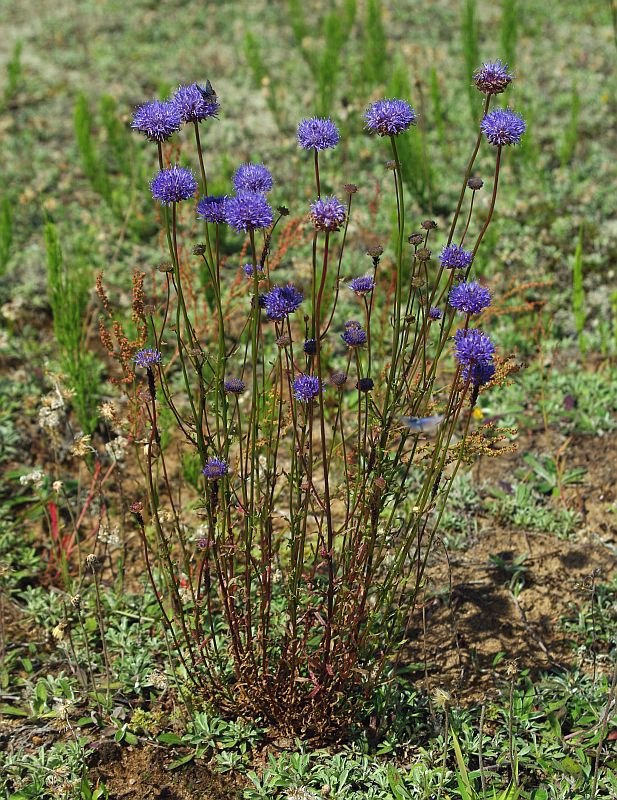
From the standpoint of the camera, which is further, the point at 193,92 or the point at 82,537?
the point at 82,537

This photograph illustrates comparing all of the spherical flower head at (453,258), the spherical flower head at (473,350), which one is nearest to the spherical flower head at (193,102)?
the spherical flower head at (453,258)

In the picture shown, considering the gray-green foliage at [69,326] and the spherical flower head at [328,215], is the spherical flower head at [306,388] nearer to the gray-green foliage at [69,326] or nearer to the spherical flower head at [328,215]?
the spherical flower head at [328,215]

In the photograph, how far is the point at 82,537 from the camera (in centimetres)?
357

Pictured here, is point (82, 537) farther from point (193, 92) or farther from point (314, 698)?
point (193, 92)

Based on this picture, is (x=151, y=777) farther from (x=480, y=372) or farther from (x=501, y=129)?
(x=501, y=129)

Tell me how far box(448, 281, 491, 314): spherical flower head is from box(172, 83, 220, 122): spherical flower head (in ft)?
2.44

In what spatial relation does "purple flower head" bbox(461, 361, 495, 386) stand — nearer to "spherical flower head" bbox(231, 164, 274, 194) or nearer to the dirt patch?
"spherical flower head" bbox(231, 164, 274, 194)

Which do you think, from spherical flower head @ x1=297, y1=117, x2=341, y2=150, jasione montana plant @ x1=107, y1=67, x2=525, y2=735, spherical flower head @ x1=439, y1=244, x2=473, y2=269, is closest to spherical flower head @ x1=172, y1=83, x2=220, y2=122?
jasione montana plant @ x1=107, y1=67, x2=525, y2=735

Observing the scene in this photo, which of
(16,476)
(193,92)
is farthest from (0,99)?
(193,92)

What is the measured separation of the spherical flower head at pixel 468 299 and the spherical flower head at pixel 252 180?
53cm

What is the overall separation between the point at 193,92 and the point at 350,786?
1.94 m

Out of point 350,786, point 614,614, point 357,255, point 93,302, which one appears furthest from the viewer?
point 357,255

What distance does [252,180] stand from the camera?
7.08 ft

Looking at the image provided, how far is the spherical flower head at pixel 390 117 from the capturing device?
2.05 m
